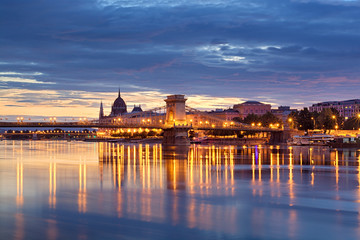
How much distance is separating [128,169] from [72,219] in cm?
2044

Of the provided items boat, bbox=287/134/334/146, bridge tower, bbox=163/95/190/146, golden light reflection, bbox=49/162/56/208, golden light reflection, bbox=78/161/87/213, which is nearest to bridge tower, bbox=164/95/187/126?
bridge tower, bbox=163/95/190/146

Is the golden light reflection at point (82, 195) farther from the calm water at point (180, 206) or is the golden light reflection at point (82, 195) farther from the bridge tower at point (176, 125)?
the bridge tower at point (176, 125)

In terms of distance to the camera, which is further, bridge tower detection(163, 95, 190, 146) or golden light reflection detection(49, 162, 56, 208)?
bridge tower detection(163, 95, 190, 146)

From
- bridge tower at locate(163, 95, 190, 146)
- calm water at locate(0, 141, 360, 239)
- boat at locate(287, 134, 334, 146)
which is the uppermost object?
bridge tower at locate(163, 95, 190, 146)

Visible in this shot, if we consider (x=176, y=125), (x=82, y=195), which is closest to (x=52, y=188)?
(x=82, y=195)

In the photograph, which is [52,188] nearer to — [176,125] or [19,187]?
[19,187]

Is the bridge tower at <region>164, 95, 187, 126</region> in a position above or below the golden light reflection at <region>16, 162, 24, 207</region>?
above

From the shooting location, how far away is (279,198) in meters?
24.4

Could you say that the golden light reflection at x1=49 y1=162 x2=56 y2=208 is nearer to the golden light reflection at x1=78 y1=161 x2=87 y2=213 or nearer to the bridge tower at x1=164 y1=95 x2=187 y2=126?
the golden light reflection at x1=78 y1=161 x2=87 y2=213

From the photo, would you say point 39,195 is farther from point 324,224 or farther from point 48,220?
point 324,224

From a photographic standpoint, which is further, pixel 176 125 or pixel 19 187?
pixel 176 125

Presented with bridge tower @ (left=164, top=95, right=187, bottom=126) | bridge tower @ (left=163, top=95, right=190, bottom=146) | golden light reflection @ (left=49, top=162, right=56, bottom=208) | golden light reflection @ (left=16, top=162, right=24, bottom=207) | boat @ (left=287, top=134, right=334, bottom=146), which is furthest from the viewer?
bridge tower @ (left=164, top=95, right=187, bottom=126)

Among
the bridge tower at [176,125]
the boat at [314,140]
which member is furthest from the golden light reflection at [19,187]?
the boat at [314,140]

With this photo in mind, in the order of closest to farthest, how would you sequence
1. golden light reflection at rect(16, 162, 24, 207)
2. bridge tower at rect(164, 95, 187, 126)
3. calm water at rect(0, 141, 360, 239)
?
calm water at rect(0, 141, 360, 239) < golden light reflection at rect(16, 162, 24, 207) < bridge tower at rect(164, 95, 187, 126)
